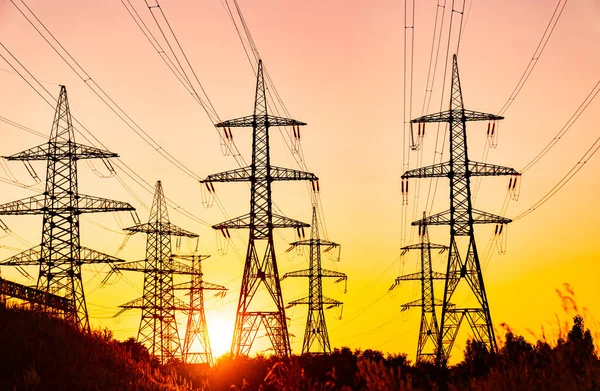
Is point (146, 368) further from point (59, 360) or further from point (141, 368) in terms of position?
point (59, 360)

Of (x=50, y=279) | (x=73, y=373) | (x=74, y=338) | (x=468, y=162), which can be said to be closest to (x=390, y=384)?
(x=73, y=373)

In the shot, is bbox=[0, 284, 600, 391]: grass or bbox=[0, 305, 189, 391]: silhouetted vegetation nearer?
→ bbox=[0, 284, 600, 391]: grass

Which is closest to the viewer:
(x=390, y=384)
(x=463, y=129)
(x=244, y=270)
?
(x=390, y=384)

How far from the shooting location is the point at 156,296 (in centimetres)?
6794

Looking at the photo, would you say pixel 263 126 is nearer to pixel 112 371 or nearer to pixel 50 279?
pixel 50 279

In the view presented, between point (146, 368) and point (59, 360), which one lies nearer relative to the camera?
point (59, 360)

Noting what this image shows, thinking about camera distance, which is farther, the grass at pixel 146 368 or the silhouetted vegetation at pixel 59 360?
the silhouetted vegetation at pixel 59 360

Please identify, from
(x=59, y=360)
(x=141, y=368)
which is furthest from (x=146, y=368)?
(x=59, y=360)

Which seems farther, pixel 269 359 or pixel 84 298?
pixel 84 298

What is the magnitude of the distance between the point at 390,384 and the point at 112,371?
9.94m

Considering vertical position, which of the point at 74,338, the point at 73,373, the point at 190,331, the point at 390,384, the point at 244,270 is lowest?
the point at 390,384

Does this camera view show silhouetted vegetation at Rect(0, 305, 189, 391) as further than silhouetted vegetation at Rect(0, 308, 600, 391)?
Yes

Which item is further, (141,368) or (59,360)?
(141,368)

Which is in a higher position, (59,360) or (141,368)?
(141,368)
